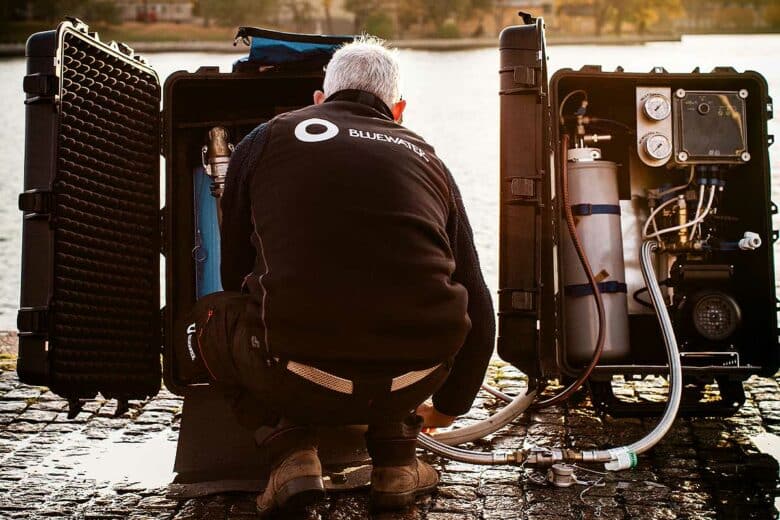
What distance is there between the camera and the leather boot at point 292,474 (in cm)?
310

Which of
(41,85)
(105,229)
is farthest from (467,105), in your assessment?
(41,85)

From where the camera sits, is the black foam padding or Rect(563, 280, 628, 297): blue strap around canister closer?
the black foam padding

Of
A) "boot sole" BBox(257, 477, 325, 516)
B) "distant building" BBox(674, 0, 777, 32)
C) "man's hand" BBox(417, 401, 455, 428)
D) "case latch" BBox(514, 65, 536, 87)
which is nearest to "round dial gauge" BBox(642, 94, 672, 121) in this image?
"case latch" BBox(514, 65, 536, 87)

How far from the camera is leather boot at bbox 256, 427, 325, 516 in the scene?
10.2 ft

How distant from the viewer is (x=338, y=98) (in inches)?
130

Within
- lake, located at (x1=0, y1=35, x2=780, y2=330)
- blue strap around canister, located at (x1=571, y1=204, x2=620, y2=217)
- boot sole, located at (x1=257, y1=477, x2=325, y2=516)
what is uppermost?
lake, located at (x1=0, y1=35, x2=780, y2=330)

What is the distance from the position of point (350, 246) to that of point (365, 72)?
2.47ft

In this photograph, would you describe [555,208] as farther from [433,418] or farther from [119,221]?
[119,221]

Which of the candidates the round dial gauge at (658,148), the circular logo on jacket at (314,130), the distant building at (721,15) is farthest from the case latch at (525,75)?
the distant building at (721,15)

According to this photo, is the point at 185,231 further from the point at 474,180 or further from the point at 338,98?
the point at 474,180

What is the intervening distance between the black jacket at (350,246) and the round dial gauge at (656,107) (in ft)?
4.99

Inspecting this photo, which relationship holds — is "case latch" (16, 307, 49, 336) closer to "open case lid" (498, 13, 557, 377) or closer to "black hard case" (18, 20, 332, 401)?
"black hard case" (18, 20, 332, 401)

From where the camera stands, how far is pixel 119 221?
3793 millimetres

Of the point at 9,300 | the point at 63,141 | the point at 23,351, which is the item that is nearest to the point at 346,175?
the point at 63,141
